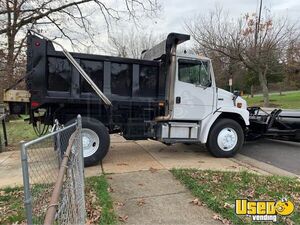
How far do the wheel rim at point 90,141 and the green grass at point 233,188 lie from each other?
186 cm

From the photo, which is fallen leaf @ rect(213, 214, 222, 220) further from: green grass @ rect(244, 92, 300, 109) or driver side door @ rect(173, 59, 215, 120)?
green grass @ rect(244, 92, 300, 109)

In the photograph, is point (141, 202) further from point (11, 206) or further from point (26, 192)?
point (26, 192)

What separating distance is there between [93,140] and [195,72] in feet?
9.99

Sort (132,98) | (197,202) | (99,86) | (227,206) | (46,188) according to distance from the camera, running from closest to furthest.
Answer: (46,188) < (227,206) < (197,202) < (99,86) < (132,98)

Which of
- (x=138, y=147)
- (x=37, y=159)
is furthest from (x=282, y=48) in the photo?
(x=37, y=159)

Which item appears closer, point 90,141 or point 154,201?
point 154,201

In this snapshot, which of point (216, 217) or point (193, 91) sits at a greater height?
point (193, 91)

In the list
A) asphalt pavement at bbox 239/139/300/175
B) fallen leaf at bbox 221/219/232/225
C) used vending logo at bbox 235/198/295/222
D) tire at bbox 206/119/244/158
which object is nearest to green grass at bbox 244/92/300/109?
asphalt pavement at bbox 239/139/300/175

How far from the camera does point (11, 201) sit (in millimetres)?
4879

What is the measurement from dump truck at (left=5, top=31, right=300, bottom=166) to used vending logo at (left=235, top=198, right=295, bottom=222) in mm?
3390

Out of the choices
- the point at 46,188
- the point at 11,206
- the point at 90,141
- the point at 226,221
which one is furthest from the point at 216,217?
the point at 90,141

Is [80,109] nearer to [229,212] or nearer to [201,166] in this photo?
[201,166]

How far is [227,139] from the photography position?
8.19 meters

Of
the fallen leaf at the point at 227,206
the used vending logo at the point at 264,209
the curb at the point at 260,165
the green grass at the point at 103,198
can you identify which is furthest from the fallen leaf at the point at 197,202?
the curb at the point at 260,165
